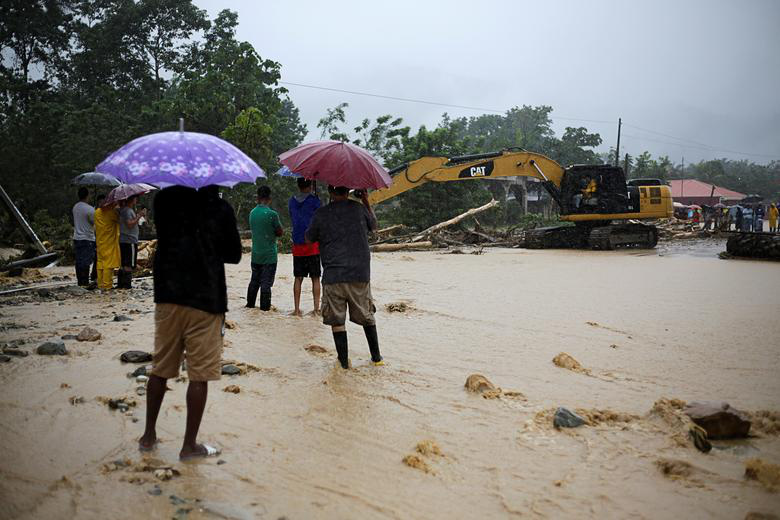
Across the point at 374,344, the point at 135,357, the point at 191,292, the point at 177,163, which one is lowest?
the point at 135,357

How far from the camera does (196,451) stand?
3506 mm

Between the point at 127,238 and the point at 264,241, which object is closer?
the point at 264,241

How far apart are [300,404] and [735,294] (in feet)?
29.5

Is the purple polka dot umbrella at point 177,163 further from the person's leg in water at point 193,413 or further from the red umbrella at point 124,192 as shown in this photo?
the red umbrella at point 124,192

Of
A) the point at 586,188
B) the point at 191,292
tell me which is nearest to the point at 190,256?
the point at 191,292

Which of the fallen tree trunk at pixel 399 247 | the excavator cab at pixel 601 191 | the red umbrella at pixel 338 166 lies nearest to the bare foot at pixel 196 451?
the red umbrella at pixel 338 166

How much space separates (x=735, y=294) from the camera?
10367 millimetres

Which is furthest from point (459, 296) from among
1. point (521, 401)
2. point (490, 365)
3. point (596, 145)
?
point (596, 145)

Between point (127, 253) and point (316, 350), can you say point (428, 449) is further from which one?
point (127, 253)

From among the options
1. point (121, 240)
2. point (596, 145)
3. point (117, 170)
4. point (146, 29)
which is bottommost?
point (121, 240)

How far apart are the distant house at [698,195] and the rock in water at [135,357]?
5365cm

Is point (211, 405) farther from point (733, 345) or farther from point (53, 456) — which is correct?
point (733, 345)

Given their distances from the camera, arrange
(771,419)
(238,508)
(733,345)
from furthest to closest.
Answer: (733,345) → (771,419) → (238,508)

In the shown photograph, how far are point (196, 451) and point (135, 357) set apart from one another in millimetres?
2333
